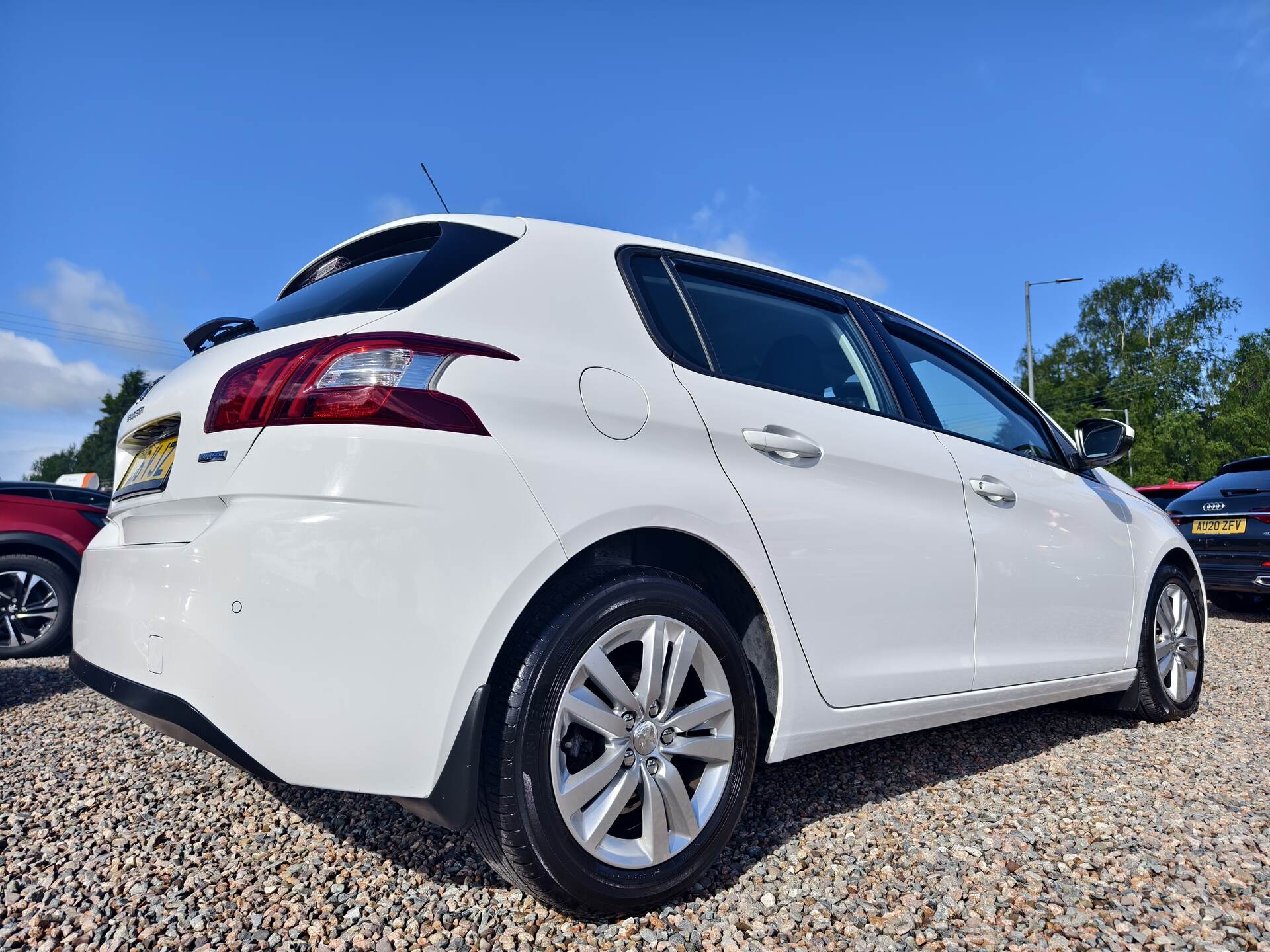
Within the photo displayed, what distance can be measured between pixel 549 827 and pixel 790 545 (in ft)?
3.12

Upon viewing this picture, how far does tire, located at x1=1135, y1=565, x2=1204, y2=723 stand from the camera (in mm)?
3834

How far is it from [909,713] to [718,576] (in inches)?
32.7

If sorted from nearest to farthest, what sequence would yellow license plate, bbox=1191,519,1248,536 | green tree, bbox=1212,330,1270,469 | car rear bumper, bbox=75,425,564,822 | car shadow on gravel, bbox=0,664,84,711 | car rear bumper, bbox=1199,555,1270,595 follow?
car rear bumper, bbox=75,425,564,822 → car shadow on gravel, bbox=0,664,84,711 → car rear bumper, bbox=1199,555,1270,595 → yellow license plate, bbox=1191,519,1248,536 → green tree, bbox=1212,330,1270,469

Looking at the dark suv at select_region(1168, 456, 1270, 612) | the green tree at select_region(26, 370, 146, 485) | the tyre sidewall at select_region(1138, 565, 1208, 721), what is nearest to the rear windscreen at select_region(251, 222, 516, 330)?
the tyre sidewall at select_region(1138, 565, 1208, 721)

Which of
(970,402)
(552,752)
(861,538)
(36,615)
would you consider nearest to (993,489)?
(970,402)

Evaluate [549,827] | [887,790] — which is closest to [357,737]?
[549,827]

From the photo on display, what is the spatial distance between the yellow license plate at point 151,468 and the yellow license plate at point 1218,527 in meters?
8.56

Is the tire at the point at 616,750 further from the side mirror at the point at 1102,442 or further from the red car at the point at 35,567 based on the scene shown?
the red car at the point at 35,567

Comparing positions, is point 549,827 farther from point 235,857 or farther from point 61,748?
point 61,748

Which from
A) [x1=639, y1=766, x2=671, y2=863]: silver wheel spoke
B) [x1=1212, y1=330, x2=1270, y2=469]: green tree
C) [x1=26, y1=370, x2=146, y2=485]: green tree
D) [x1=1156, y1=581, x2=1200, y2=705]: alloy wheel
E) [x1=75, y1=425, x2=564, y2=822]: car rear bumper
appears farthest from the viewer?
[x1=26, y1=370, x2=146, y2=485]: green tree

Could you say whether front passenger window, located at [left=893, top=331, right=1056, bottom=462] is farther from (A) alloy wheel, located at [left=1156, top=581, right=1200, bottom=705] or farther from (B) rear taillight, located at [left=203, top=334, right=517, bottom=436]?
(B) rear taillight, located at [left=203, top=334, right=517, bottom=436]

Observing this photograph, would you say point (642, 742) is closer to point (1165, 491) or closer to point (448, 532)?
point (448, 532)

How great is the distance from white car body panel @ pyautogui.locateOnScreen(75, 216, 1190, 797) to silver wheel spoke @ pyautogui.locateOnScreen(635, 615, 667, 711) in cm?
25

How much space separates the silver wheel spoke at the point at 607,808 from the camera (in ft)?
6.03
